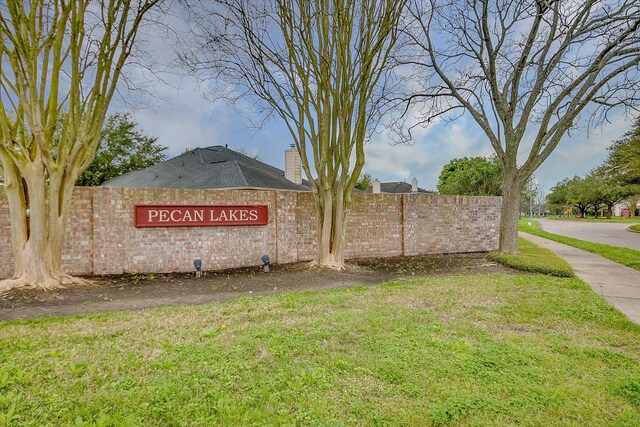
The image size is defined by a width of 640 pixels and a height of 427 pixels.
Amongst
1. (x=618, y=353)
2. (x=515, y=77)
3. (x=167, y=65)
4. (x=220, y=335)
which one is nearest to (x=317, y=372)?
(x=220, y=335)

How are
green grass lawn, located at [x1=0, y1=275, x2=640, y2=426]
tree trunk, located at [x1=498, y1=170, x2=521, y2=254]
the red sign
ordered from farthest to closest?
tree trunk, located at [x1=498, y1=170, x2=521, y2=254], the red sign, green grass lawn, located at [x1=0, y1=275, x2=640, y2=426]

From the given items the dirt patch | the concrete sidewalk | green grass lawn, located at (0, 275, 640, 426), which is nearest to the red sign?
the dirt patch

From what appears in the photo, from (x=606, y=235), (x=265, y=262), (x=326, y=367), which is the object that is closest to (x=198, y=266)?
(x=265, y=262)

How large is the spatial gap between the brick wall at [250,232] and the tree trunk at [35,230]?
2.52 ft

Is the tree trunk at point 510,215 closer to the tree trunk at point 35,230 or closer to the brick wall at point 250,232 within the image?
the brick wall at point 250,232

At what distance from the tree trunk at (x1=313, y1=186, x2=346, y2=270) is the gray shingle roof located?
17.2 feet

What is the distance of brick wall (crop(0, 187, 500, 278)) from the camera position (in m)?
7.40

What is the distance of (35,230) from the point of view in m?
6.30

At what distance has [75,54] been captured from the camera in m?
6.68

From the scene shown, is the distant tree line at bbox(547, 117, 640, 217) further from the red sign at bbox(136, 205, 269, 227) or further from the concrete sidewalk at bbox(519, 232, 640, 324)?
the red sign at bbox(136, 205, 269, 227)

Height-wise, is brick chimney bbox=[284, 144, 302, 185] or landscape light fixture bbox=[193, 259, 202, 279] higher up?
brick chimney bbox=[284, 144, 302, 185]

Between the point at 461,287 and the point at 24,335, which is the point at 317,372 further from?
the point at 461,287

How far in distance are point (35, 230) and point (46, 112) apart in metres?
2.27

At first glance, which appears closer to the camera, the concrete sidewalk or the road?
the concrete sidewalk
